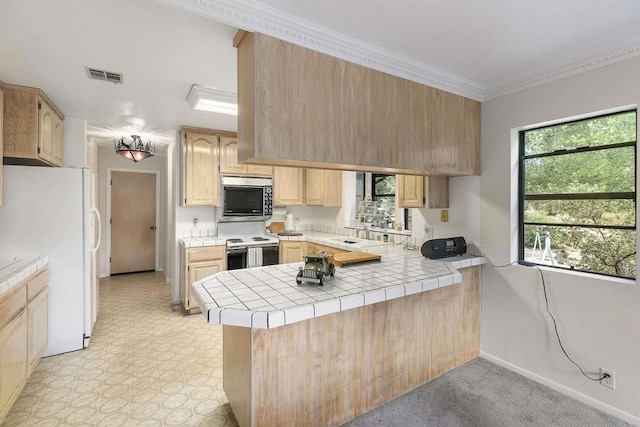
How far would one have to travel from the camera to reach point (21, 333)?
219cm

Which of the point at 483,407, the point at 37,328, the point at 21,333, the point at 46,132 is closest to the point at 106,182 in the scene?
the point at 46,132

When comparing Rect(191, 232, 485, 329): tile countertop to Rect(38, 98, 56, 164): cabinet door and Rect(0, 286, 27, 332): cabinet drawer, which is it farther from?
Rect(38, 98, 56, 164): cabinet door

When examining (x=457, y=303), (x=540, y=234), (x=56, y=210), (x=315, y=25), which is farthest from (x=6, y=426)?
(x=540, y=234)

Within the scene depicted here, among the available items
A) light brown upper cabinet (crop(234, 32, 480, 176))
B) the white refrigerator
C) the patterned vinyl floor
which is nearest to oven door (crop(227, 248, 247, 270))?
the patterned vinyl floor

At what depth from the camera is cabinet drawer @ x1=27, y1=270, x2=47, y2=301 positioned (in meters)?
2.39

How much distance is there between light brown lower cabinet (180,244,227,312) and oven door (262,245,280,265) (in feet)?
1.66

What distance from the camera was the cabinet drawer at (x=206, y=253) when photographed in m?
3.77

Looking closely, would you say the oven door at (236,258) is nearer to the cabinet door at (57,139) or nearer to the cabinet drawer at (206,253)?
the cabinet drawer at (206,253)

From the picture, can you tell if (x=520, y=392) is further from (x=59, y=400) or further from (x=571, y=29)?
(x=59, y=400)

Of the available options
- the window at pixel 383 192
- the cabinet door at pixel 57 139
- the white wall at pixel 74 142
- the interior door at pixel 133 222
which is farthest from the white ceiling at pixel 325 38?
the interior door at pixel 133 222

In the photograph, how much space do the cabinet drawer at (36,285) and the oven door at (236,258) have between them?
1765 mm

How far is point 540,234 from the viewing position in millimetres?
2561

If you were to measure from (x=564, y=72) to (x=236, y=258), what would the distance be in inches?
147

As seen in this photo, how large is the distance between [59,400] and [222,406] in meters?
1.21
